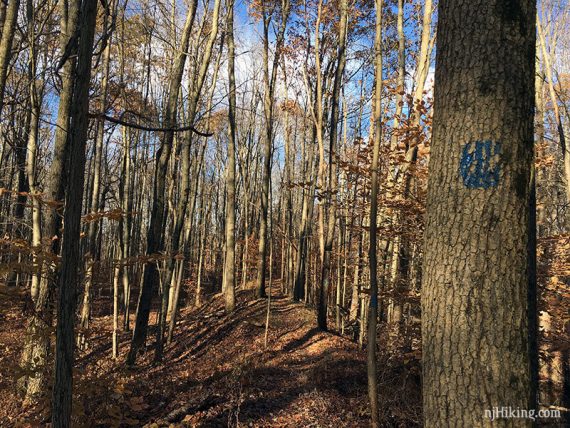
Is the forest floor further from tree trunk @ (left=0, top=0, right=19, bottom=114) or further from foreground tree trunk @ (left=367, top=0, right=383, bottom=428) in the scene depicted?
tree trunk @ (left=0, top=0, right=19, bottom=114)

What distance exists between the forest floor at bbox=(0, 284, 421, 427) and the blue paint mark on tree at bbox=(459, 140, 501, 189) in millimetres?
4124

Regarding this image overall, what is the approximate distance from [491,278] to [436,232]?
34 centimetres

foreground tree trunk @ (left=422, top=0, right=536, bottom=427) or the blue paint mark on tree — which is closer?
foreground tree trunk @ (left=422, top=0, right=536, bottom=427)

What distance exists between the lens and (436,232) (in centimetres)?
201

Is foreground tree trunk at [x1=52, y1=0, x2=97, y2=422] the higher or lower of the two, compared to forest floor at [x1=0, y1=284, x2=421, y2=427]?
higher

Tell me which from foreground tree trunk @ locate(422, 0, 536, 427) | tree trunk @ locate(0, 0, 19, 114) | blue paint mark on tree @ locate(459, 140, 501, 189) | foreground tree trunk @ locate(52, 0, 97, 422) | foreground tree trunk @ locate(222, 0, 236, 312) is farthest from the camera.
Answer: foreground tree trunk @ locate(222, 0, 236, 312)

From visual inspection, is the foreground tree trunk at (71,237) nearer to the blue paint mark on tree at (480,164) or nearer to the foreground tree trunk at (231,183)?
the blue paint mark on tree at (480,164)

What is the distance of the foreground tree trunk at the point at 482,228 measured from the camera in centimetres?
176

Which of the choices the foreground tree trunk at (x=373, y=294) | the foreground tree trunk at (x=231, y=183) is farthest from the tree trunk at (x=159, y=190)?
the foreground tree trunk at (x=373, y=294)

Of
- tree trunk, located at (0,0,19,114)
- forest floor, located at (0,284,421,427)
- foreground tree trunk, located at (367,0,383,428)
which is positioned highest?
tree trunk, located at (0,0,19,114)

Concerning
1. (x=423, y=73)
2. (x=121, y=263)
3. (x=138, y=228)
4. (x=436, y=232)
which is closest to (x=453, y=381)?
(x=436, y=232)

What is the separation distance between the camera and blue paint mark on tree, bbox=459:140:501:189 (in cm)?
186

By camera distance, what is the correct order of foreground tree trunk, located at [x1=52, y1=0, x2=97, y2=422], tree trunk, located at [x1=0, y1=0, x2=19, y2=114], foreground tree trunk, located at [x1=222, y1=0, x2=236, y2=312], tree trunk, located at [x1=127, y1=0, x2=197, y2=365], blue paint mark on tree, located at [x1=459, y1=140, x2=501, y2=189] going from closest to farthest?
blue paint mark on tree, located at [x1=459, y1=140, x2=501, y2=189] < foreground tree trunk, located at [x1=52, y1=0, x2=97, y2=422] < tree trunk, located at [x1=0, y1=0, x2=19, y2=114] < tree trunk, located at [x1=127, y1=0, x2=197, y2=365] < foreground tree trunk, located at [x1=222, y1=0, x2=236, y2=312]

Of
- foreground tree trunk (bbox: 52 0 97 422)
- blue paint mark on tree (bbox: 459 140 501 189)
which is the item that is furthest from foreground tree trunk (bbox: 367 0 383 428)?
foreground tree trunk (bbox: 52 0 97 422)
